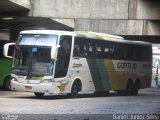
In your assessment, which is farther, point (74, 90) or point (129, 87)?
point (129, 87)

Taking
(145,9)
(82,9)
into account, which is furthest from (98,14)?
(145,9)

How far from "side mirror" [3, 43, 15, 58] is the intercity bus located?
0.16 feet

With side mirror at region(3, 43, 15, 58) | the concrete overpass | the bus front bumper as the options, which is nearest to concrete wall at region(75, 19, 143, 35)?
the concrete overpass

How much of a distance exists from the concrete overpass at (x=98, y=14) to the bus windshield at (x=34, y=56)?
458 centimetres

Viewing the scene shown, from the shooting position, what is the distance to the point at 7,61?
96.4ft

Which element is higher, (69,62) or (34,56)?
(34,56)

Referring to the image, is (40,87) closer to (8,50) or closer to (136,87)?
(8,50)

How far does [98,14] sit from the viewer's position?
2877 centimetres

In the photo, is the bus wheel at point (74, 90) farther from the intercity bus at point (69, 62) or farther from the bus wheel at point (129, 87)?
the bus wheel at point (129, 87)

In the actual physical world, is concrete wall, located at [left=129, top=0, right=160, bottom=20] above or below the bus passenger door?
above

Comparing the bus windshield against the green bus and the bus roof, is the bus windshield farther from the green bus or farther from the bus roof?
the green bus

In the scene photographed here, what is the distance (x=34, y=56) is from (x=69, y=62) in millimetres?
1697

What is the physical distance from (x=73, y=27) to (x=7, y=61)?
13.3 feet

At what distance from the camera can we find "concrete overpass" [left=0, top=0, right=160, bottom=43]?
27938 millimetres
